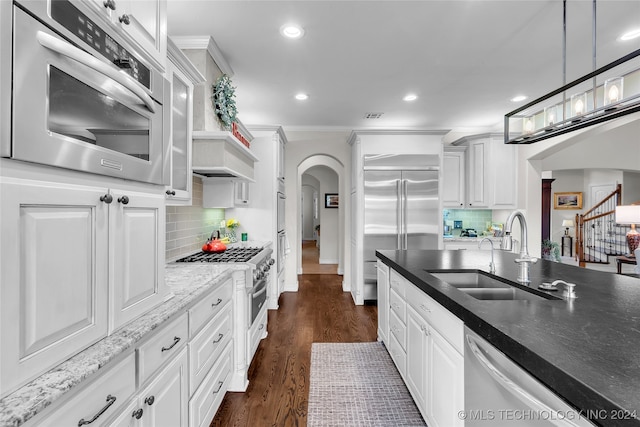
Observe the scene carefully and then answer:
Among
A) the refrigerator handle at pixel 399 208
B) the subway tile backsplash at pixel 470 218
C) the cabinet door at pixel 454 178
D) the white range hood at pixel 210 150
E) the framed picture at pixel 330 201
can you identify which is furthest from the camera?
the framed picture at pixel 330 201

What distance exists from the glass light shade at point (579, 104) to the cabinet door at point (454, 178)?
3.32 m

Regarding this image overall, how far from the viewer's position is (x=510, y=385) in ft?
3.12

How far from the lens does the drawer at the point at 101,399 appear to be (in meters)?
0.73

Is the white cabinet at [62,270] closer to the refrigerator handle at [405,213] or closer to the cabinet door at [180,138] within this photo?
the cabinet door at [180,138]

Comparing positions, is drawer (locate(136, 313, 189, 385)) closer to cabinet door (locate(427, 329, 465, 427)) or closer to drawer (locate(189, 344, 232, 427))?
drawer (locate(189, 344, 232, 427))

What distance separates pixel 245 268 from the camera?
2.21 metres

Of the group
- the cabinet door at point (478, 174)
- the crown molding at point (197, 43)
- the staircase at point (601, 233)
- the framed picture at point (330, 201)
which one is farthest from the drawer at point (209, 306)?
the staircase at point (601, 233)

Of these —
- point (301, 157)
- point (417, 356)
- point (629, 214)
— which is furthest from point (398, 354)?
point (629, 214)

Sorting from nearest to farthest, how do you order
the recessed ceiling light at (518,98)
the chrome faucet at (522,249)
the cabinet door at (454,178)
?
the chrome faucet at (522,249) → the recessed ceiling light at (518,98) → the cabinet door at (454,178)

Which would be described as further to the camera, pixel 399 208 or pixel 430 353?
pixel 399 208

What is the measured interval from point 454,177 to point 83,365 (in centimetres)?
532

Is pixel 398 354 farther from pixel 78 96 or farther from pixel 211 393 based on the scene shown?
pixel 78 96

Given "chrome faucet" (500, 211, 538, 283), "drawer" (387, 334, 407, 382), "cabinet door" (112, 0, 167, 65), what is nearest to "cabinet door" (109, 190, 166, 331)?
"cabinet door" (112, 0, 167, 65)

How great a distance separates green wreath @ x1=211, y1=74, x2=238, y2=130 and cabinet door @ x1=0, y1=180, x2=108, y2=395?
78.5 inches
